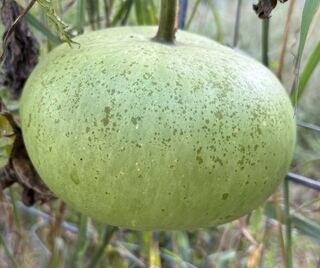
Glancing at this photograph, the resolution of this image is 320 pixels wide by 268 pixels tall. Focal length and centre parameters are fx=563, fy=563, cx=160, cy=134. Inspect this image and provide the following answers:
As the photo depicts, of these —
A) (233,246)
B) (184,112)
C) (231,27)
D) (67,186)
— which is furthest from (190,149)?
(231,27)

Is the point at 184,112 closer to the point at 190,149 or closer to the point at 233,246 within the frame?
the point at 190,149

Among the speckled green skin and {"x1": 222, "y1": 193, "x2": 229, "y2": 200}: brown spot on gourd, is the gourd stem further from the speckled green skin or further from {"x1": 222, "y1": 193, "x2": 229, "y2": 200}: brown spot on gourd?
{"x1": 222, "y1": 193, "x2": 229, "y2": 200}: brown spot on gourd

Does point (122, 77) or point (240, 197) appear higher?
point (122, 77)

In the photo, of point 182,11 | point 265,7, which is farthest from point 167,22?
point 182,11

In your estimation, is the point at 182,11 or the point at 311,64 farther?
the point at 182,11

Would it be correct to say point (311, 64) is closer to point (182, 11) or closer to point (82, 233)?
point (182, 11)

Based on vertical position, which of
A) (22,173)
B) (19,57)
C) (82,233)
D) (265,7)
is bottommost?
(82,233)

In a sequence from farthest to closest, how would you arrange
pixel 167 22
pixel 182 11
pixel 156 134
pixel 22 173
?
1. pixel 182 11
2. pixel 22 173
3. pixel 167 22
4. pixel 156 134
